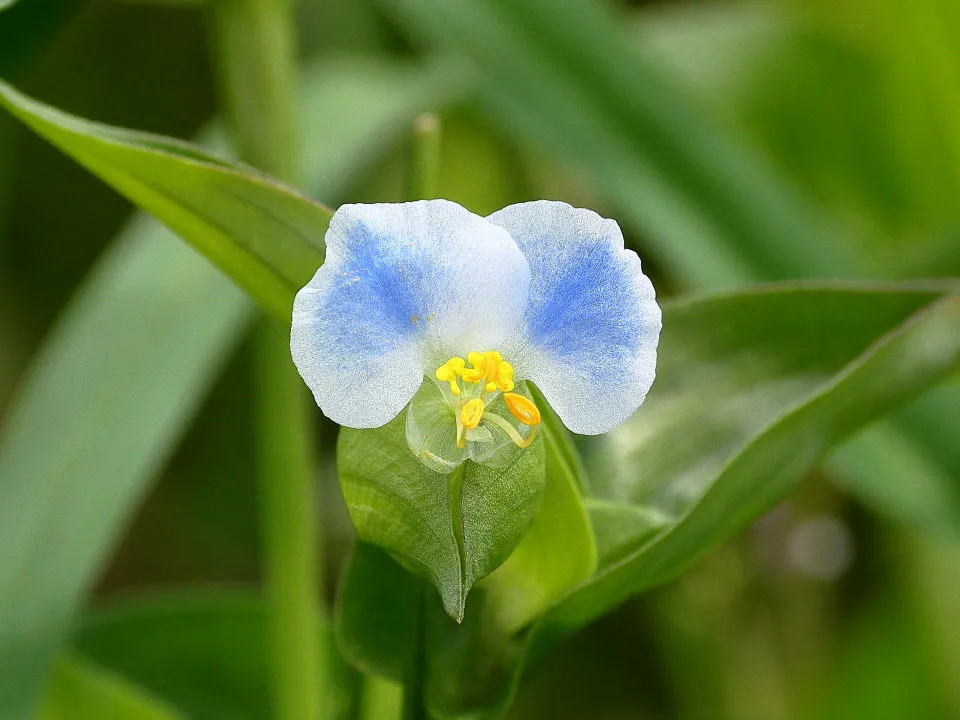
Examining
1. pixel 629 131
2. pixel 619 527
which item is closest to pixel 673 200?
pixel 629 131

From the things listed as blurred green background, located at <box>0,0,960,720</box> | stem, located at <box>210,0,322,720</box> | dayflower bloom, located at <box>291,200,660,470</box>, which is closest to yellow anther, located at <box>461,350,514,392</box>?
dayflower bloom, located at <box>291,200,660,470</box>

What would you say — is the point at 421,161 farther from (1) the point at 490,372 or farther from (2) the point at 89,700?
(2) the point at 89,700

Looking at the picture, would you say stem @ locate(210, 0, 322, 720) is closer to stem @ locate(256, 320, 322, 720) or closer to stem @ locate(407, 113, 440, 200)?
stem @ locate(256, 320, 322, 720)

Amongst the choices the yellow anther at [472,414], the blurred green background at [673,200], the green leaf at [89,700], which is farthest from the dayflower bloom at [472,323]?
the blurred green background at [673,200]

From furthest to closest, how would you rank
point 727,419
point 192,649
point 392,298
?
point 192,649
point 727,419
point 392,298

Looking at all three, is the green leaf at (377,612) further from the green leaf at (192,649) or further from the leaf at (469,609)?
the green leaf at (192,649)
